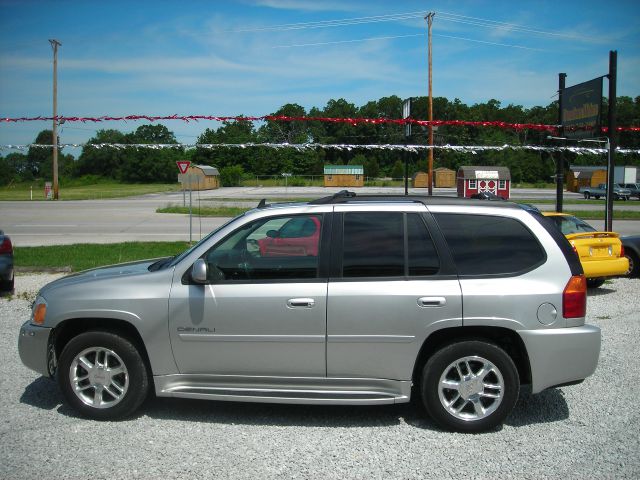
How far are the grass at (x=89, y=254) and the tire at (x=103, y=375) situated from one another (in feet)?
27.9

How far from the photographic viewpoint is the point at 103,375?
502 centimetres

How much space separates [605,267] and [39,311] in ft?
29.3

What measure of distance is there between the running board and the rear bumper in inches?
271

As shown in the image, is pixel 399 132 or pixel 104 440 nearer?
pixel 104 440

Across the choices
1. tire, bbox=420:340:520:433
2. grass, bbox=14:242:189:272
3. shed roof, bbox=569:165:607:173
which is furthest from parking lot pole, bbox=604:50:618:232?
shed roof, bbox=569:165:607:173

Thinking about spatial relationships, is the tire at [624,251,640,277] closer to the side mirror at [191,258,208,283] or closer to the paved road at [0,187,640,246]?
the paved road at [0,187,640,246]

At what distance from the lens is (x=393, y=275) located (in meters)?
4.86

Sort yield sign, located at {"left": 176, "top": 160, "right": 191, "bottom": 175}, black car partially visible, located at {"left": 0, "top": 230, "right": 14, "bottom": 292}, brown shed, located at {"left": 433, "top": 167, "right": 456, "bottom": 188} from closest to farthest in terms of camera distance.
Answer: black car partially visible, located at {"left": 0, "top": 230, "right": 14, "bottom": 292}
yield sign, located at {"left": 176, "top": 160, "right": 191, "bottom": 175}
brown shed, located at {"left": 433, "top": 167, "right": 456, "bottom": 188}

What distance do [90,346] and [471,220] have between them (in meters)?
3.18

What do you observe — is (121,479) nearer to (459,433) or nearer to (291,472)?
(291,472)

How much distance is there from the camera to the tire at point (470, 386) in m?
A: 4.75

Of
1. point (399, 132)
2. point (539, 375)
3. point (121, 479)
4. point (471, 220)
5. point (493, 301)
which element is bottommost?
point (121, 479)

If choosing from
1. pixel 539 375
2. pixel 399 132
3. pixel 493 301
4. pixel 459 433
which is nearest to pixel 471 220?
pixel 493 301

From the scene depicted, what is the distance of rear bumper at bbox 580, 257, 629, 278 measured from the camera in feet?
34.6
